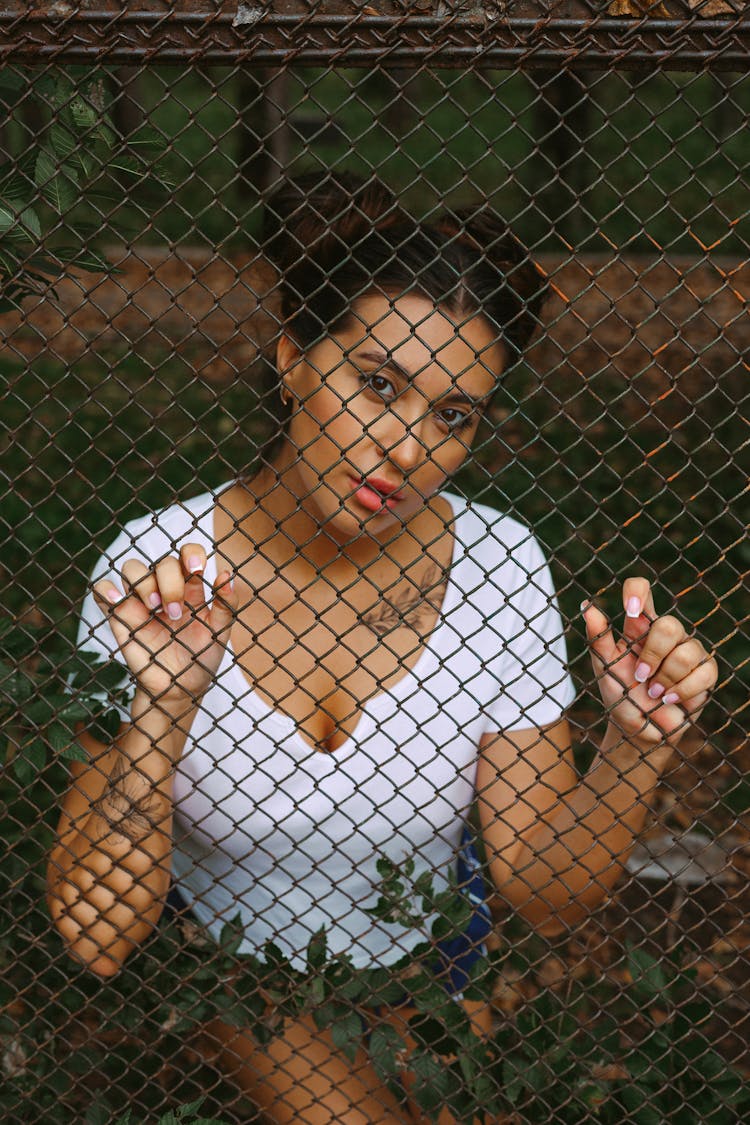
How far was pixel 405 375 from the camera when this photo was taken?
1790 millimetres

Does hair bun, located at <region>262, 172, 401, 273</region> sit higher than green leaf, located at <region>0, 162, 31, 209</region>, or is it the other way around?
hair bun, located at <region>262, 172, 401, 273</region>

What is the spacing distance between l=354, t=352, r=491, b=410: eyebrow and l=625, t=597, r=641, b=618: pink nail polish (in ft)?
1.41

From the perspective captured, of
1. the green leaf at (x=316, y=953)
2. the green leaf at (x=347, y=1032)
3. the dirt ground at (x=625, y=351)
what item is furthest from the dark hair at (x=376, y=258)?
the green leaf at (x=347, y=1032)

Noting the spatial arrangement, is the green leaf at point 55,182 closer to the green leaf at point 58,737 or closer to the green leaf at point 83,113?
the green leaf at point 83,113

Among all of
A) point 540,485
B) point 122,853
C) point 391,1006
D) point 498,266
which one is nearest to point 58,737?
point 122,853

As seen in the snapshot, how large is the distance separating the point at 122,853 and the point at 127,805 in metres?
0.11

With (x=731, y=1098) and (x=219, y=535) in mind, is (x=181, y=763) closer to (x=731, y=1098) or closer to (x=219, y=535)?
(x=219, y=535)

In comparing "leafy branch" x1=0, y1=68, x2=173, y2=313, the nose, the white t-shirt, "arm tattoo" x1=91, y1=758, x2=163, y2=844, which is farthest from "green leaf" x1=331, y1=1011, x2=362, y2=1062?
"leafy branch" x1=0, y1=68, x2=173, y2=313

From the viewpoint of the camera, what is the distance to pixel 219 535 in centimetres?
221

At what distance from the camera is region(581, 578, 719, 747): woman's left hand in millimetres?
1683

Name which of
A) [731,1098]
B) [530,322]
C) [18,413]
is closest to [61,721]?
[530,322]

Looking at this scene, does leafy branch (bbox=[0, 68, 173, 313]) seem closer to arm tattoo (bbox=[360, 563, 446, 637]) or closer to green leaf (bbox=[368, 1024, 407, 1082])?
arm tattoo (bbox=[360, 563, 446, 637])

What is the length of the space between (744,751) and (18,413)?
3.79 m

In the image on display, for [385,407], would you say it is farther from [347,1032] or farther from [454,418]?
[347,1032]
